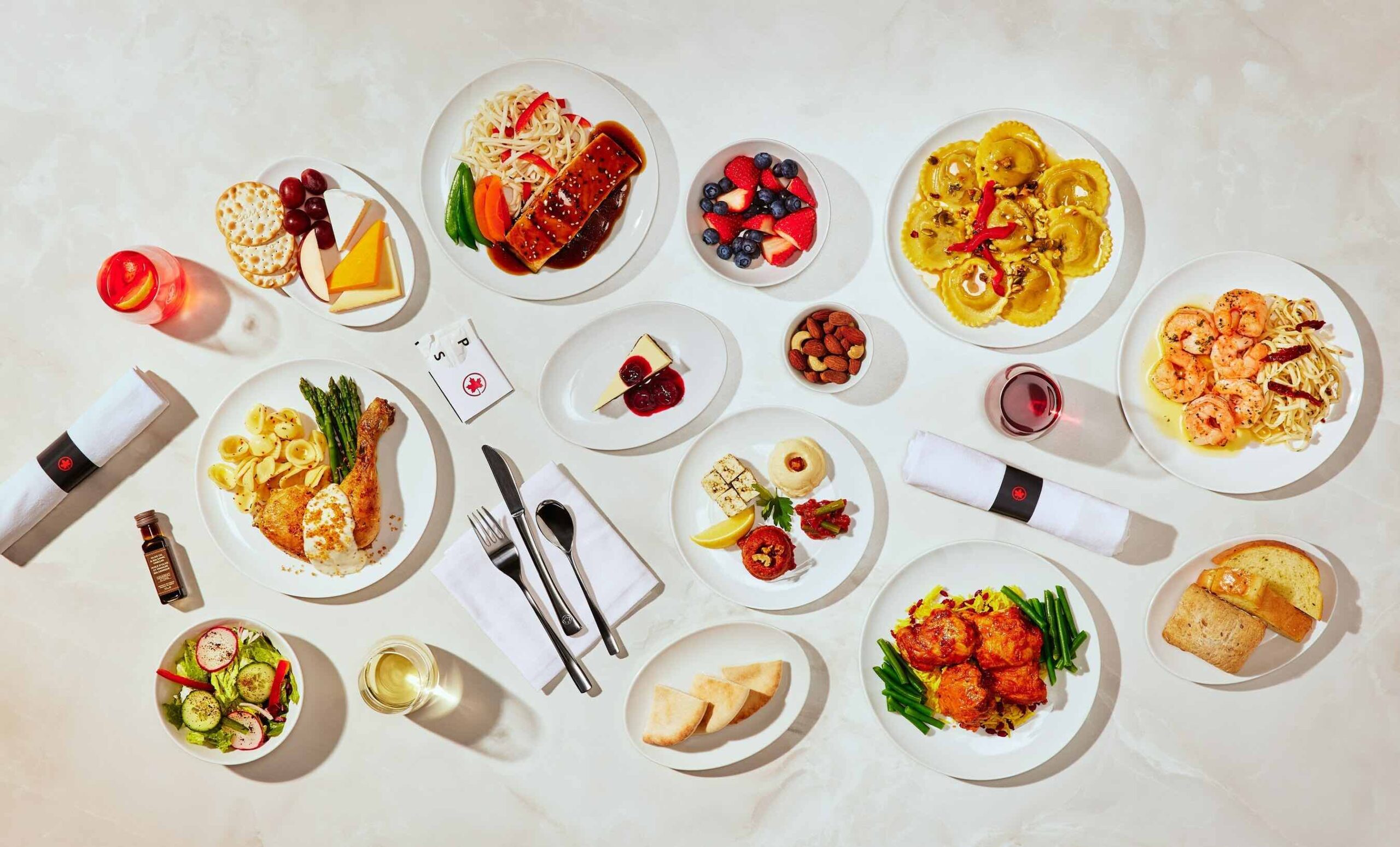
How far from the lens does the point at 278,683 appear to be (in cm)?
380

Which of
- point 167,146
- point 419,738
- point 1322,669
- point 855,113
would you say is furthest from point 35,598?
point 1322,669

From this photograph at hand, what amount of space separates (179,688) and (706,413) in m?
2.82

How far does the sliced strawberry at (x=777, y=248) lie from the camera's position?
364cm

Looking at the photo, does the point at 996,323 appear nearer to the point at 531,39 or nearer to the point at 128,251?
the point at 531,39

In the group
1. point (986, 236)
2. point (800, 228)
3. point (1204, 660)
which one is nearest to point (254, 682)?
point (800, 228)

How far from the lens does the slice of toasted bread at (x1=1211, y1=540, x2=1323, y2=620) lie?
3469mm

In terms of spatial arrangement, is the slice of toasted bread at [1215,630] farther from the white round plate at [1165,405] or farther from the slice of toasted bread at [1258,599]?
the white round plate at [1165,405]

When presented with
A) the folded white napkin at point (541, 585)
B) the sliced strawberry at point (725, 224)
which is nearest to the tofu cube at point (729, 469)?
the folded white napkin at point (541, 585)

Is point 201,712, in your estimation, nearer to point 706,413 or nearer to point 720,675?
point 720,675

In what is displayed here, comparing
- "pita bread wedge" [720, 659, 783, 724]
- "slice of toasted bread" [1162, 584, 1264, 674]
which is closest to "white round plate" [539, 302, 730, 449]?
"pita bread wedge" [720, 659, 783, 724]

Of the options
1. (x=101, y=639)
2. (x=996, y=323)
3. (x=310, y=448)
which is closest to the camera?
(x=996, y=323)

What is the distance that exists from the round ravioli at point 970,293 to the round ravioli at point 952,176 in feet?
0.96

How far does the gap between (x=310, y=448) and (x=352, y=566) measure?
1.96 feet

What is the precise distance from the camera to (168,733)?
3646 millimetres
